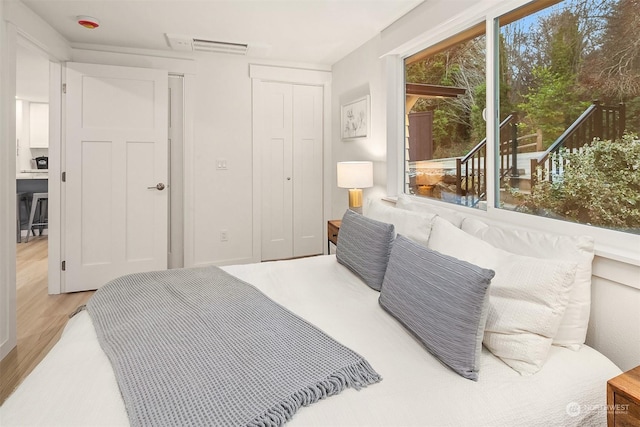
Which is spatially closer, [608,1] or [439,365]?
[439,365]

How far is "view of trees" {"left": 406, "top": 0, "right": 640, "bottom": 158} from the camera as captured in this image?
1557 millimetres

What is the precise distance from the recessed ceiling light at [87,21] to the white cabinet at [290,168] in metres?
1.62

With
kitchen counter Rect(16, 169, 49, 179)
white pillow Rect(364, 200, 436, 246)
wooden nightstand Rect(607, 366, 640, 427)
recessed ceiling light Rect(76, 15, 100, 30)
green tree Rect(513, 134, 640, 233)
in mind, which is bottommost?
wooden nightstand Rect(607, 366, 640, 427)

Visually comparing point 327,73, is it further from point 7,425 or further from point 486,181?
A: point 7,425

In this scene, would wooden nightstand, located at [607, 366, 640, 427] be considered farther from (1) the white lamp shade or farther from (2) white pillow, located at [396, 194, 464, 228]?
(1) the white lamp shade

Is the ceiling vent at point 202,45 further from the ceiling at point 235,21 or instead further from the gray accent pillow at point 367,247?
the gray accent pillow at point 367,247

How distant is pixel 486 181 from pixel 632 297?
1037mm

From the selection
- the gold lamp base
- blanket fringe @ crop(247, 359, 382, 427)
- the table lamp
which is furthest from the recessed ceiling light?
blanket fringe @ crop(247, 359, 382, 427)

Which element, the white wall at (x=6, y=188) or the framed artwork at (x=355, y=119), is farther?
the framed artwork at (x=355, y=119)

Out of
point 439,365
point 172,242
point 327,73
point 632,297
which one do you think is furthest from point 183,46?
point 632,297

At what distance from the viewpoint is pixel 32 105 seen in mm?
6566

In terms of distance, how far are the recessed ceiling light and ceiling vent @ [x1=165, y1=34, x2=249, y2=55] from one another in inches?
21.9

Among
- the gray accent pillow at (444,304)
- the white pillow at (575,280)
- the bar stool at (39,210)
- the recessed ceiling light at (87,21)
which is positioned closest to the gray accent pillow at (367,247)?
the gray accent pillow at (444,304)

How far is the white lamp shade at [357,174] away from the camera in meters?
3.19
